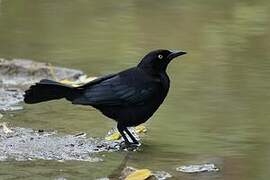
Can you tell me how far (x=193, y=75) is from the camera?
803cm

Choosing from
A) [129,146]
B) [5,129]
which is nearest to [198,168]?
[129,146]

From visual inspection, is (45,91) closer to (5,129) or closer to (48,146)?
(48,146)

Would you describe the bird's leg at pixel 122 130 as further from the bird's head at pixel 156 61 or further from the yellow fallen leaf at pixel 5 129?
the yellow fallen leaf at pixel 5 129

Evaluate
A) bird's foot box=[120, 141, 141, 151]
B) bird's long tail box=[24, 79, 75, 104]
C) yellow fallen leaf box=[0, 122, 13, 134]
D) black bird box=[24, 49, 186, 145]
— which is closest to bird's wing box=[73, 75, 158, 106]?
black bird box=[24, 49, 186, 145]

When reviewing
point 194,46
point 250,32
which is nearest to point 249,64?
point 194,46

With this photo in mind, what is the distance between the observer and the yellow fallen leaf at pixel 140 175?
4.87 meters

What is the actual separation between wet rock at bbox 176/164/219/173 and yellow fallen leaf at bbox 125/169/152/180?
29 cm

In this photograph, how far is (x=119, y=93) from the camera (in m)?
5.76

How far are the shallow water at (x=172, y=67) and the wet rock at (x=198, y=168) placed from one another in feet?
0.20

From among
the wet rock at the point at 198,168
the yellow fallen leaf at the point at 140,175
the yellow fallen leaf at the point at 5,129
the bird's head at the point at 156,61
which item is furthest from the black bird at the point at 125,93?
the yellow fallen leaf at the point at 140,175

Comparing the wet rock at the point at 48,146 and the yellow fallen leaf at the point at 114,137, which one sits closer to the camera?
the wet rock at the point at 48,146

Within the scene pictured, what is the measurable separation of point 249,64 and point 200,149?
2.86 metres

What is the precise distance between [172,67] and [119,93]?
2792mm

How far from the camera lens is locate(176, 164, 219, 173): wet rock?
5.16 m
